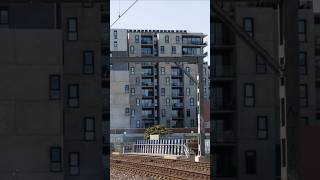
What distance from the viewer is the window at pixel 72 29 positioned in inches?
562

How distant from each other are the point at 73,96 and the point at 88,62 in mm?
914

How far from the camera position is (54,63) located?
1408 centimetres

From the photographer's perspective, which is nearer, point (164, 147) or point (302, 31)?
point (302, 31)

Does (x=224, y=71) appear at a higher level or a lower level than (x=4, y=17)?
lower

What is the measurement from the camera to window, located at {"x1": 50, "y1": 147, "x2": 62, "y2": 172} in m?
14.0

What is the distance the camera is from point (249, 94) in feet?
49.2

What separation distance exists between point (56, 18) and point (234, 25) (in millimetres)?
4348

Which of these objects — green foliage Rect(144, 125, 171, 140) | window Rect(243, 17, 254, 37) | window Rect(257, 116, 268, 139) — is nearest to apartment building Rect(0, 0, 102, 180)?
window Rect(243, 17, 254, 37)

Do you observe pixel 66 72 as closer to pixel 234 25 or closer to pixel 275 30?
pixel 234 25

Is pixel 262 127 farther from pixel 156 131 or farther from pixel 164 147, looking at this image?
pixel 156 131

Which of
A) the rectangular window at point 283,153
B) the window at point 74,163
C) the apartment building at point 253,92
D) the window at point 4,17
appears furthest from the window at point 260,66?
the window at point 4,17

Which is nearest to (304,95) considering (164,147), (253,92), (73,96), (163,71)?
(253,92)

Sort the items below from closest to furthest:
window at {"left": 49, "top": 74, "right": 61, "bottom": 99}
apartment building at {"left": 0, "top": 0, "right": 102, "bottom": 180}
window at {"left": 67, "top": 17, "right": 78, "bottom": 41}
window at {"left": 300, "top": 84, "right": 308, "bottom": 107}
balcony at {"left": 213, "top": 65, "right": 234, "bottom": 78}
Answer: apartment building at {"left": 0, "top": 0, "right": 102, "bottom": 180}, window at {"left": 49, "top": 74, "right": 61, "bottom": 99}, window at {"left": 67, "top": 17, "right": 78, "bottom": 41}, window at {"left": 300, "top": 84, "right": 308, "bottom": 107}, balcony at {"left": 213, "top": 65, "right": 234, "bottom": 78}

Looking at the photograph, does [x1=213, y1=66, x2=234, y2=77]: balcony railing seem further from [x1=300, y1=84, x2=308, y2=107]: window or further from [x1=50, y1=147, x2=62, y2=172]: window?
[x1=50, y1=147, x2=62, y2=172]: window
